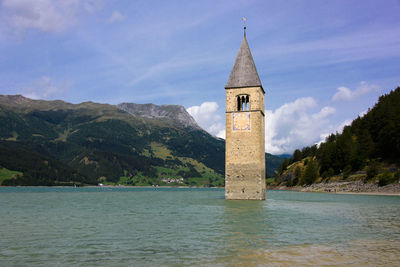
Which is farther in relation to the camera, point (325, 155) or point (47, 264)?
point (325, 155)

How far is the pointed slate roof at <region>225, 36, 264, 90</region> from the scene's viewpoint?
2146 inches

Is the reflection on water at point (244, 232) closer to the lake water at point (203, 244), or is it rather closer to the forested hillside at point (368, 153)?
the lake water at point (203, 244)

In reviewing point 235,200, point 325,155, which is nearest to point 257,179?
point 235,200

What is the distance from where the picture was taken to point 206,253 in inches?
642

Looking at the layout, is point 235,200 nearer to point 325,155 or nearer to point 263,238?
point 263,238

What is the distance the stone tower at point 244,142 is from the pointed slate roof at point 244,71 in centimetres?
15

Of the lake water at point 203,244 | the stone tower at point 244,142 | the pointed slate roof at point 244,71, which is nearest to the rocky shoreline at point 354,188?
the stone tower at point 244,142

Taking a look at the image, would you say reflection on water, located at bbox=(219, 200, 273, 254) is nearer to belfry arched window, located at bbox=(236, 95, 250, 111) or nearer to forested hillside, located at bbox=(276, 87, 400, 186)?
belfry arched window, located at bbox=(236, 95, 250, 111)

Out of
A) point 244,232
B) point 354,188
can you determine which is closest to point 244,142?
point 244,232

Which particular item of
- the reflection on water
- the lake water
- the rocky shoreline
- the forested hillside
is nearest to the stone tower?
the reflection on water

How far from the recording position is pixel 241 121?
52.6m

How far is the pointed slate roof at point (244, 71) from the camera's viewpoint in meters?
54.5

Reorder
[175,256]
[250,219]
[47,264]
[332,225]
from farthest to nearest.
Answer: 1. [250,219]
2. [332,225]
3. [175,256]
4. [47,264]

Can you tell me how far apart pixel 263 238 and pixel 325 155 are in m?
101
